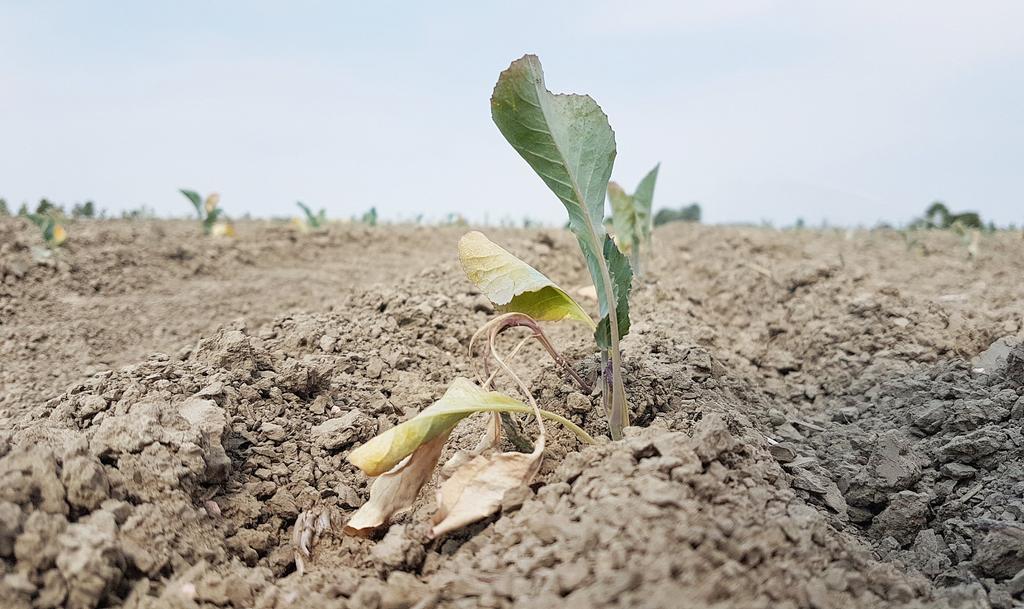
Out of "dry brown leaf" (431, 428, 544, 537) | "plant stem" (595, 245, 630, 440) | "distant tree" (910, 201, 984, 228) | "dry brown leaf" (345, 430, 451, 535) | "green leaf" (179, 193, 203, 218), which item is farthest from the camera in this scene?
"distant tree" (910, 201, 984, 228)

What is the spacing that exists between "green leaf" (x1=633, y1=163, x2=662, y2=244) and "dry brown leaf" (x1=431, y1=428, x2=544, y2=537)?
11.1 feet

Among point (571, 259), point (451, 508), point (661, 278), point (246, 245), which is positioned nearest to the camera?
point (451, 508)

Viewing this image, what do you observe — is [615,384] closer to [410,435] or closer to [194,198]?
[410,435]

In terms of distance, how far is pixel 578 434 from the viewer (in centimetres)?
165

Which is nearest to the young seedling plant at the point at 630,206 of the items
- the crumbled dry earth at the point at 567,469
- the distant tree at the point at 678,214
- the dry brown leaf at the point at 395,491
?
the crumbled dry earth at the point at 567,469

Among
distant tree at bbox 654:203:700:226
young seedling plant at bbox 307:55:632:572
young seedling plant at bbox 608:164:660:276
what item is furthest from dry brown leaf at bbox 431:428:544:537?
distant tree at bbox 654:203:700:226

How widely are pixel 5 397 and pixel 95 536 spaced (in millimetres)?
2532

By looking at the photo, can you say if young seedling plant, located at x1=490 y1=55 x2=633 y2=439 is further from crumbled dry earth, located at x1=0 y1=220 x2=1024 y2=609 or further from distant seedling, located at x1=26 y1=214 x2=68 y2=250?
distant seedling, located at x1=26 y1=214 x2=68 y2=250

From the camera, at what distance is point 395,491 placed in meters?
1.56

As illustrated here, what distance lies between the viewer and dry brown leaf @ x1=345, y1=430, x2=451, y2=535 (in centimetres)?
156

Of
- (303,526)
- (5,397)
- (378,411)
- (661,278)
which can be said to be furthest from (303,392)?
(661,278)

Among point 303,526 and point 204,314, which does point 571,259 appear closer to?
point 204,314

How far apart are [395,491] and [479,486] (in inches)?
7.8

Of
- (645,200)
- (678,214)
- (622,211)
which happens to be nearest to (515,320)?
(622,211)
